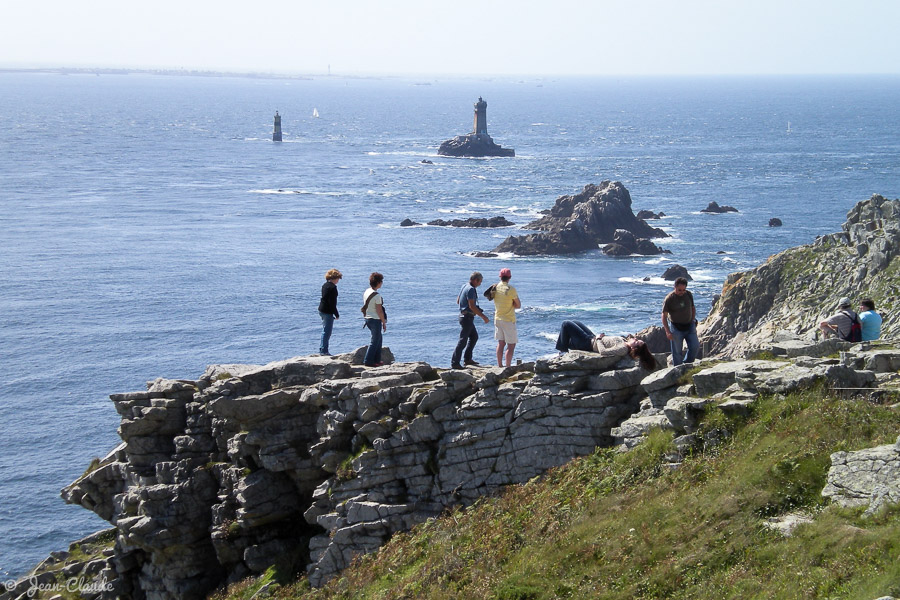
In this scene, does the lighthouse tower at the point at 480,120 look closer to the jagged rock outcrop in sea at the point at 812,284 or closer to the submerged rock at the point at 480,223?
the submerged rock at the point at 480,223

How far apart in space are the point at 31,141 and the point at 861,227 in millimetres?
179724

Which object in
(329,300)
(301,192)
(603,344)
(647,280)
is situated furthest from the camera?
(301,192)

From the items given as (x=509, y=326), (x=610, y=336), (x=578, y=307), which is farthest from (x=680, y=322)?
(x=578, y=307)

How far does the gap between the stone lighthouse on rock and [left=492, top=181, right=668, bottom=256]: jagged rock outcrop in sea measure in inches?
2887

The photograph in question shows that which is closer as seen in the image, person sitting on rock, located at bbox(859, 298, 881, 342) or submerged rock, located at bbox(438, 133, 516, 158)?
person sitting on rock, located at bbox(859, 298, 881, 342)

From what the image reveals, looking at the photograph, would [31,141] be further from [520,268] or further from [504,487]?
[504,487]

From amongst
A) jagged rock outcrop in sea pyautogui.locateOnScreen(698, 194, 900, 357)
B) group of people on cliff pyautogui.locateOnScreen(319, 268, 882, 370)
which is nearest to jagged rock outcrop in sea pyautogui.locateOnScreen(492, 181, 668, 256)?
jagged rock outcrop in sea pyautogui.locateOnScreen(698, 194, 900, 357)

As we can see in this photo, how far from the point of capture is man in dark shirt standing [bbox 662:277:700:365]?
19156 millimetres

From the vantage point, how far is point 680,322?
19.3 metres

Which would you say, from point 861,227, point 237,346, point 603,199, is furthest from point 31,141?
point 861,227

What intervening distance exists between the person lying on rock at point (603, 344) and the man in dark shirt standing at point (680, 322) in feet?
2.80

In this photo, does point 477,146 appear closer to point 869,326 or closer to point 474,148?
point 474,148

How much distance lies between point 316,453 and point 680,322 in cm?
785

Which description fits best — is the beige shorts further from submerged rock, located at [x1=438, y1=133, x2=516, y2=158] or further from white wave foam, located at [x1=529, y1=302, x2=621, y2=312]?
submerged rock, located at [x1=438, y1=133, x2=516, y2=158]
